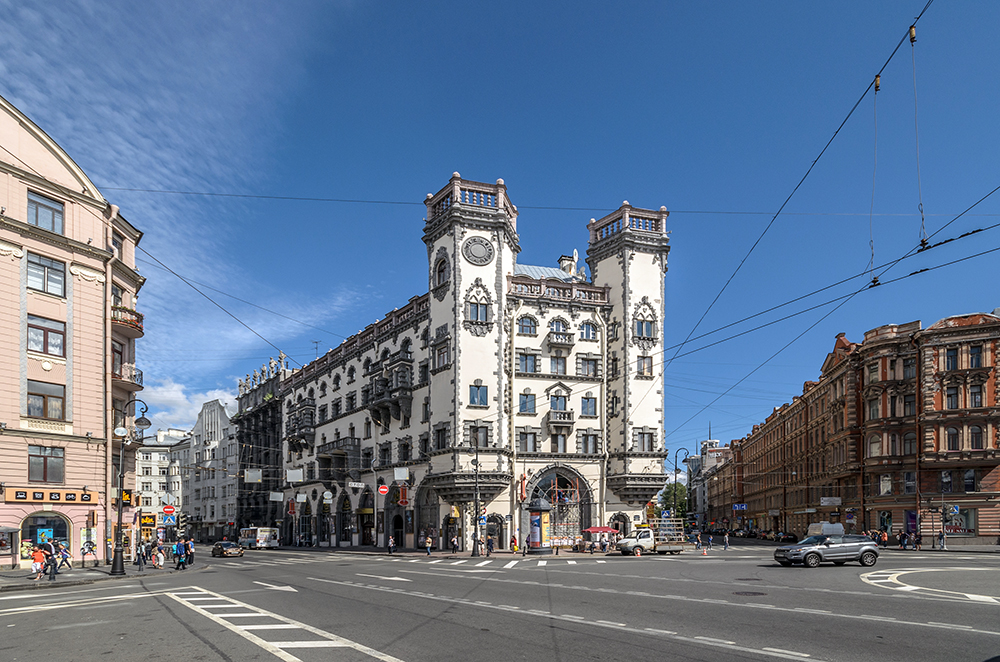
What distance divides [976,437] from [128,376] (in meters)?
58.9

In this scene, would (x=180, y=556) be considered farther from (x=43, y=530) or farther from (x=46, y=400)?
(x=46, y=400)

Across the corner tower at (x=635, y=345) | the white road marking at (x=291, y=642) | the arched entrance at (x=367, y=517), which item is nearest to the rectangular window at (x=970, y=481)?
the corner tower at (x=635, y=345)

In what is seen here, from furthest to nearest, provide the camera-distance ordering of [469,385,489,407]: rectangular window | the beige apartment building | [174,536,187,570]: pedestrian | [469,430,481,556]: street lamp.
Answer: [469,385,489,407]: rectangular window
[469,430,481,556]: street lamp
[174,536,187,570]: pedestrian
the beige apartment building

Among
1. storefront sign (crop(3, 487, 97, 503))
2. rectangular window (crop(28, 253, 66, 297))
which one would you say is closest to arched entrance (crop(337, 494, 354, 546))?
storefront sign (crop(3, 487, 97, 503))

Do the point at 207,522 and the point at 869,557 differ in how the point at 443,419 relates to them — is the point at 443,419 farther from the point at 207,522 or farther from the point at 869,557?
the point at 207,522

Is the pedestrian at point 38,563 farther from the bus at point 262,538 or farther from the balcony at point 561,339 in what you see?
the bus at point 262,538

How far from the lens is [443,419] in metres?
57.8

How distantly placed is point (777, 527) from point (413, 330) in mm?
59779

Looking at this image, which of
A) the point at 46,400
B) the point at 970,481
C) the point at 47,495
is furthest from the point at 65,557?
the point at 970,481

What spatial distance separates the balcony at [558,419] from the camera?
60125mm

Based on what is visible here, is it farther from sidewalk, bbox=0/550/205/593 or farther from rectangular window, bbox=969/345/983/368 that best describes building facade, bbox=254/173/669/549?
rectangular window, bbox=969/345/983/368

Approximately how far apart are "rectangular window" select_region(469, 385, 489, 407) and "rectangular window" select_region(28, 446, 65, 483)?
2704cm

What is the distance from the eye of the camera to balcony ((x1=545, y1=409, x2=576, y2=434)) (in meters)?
60.1

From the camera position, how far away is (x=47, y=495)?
36.7 m
